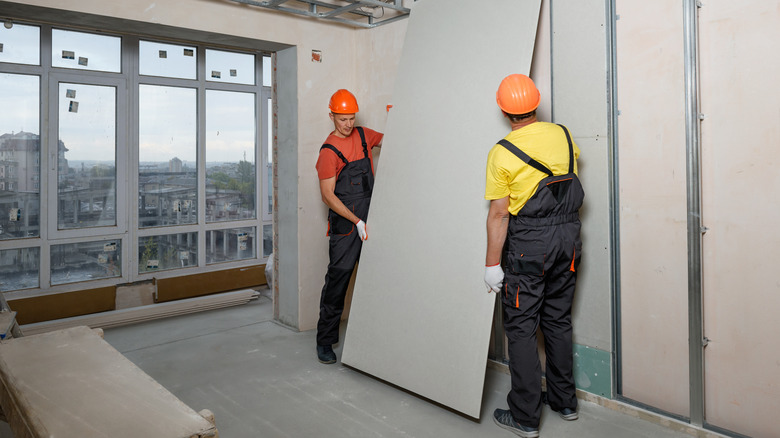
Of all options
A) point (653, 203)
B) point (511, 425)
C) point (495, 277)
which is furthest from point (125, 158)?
point (653, 203)

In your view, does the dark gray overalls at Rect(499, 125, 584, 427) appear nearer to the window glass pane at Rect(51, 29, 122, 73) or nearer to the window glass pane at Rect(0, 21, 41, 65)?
the window glass pane at Rect(51, 29, 122, 73)

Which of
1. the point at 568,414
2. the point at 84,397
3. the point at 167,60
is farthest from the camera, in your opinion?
the point at 167,60

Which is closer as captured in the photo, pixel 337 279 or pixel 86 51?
pixel 337 279

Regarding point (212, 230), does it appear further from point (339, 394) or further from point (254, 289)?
point (339, 394)

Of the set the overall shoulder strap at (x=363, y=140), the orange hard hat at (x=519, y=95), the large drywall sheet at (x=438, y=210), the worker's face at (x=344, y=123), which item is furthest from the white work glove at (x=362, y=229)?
the orange hard hat at (x=519, y=95)

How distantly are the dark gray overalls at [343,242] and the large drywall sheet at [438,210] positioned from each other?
0.60 ft

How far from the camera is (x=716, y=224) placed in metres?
2.17

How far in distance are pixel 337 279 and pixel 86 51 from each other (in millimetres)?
3175

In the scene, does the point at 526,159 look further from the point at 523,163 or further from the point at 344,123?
the point at 344,123

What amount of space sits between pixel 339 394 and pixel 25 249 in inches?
126

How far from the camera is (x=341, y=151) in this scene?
10.8 feet

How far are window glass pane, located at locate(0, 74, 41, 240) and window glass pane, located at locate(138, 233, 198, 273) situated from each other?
87 centimetres

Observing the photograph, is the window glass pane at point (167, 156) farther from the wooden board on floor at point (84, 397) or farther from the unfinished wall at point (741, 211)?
the unfinished wall at point (741, 211)

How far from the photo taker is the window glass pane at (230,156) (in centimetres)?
523
